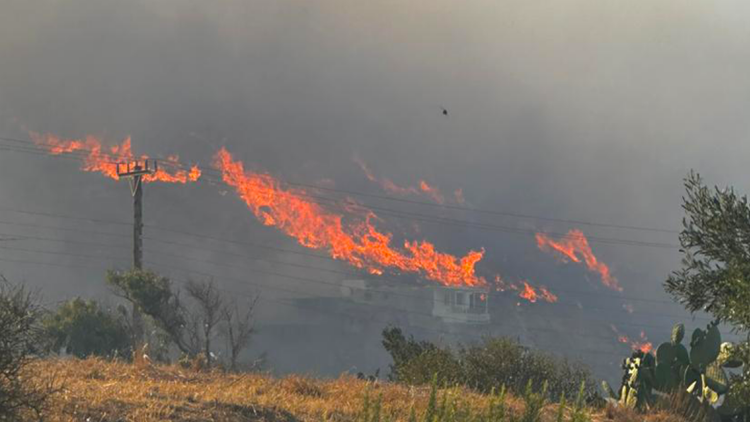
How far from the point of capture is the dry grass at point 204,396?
14898mm

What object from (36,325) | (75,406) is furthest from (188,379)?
(36,325)

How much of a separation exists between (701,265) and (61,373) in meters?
15.0

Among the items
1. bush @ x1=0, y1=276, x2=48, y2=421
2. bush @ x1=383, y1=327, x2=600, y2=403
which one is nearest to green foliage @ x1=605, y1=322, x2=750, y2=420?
bush @ x1=383, y1=327, x2=600, y2=403

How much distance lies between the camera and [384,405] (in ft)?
60.3

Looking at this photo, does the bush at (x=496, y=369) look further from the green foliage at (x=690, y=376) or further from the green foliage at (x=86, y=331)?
the green foliage at (x=86, y=331)

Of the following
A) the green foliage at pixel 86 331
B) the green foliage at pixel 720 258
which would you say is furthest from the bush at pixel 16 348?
the green foliage at pixel 86 331

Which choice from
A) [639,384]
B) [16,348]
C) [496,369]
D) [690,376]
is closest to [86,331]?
[496,369]

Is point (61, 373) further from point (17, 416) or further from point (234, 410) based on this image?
point (17, 416)

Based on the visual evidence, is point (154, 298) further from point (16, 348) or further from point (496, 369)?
point (16, 348)

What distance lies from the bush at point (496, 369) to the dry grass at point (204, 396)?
3.88 m

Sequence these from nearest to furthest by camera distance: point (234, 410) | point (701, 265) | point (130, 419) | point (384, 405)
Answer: point (130, 419) < point (234, 410) < point (384, 405) < point (701, 265)

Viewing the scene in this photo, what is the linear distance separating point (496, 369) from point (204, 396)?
1337cm

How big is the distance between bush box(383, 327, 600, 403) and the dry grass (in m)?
3.88

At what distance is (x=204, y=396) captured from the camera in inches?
691
